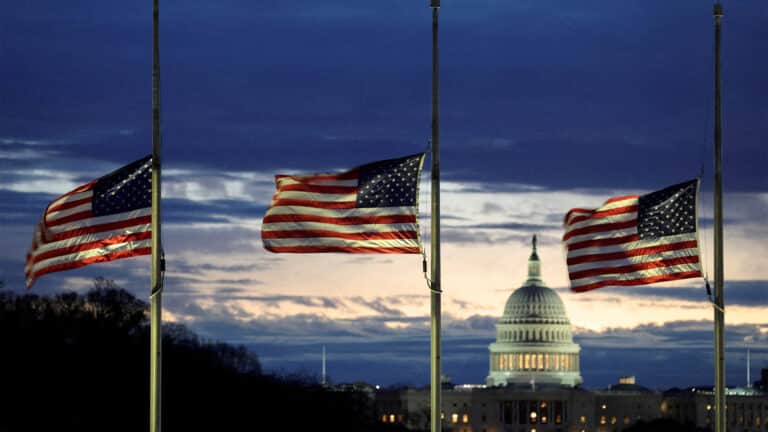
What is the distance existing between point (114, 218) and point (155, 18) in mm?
4502

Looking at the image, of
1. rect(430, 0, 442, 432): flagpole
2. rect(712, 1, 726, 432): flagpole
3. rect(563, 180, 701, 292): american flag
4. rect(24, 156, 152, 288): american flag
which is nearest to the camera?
rect(24, 156, 152, 288): american flag

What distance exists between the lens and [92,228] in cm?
4347

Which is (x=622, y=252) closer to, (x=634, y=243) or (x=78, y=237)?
(x=634, y=243)

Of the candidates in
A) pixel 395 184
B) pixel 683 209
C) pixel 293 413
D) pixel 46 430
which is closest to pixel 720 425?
pixel 683 209

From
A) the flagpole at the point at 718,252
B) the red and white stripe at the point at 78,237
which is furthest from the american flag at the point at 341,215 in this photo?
the flagpole at the point at 718,252

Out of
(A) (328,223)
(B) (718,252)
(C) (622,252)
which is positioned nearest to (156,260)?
(A) (328,223)

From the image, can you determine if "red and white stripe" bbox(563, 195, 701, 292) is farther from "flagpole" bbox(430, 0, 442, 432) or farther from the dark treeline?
the dark treeline

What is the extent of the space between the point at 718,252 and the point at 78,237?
14.1 m

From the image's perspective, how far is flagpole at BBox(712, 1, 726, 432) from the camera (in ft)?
151

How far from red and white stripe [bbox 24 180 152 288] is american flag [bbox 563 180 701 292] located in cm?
967

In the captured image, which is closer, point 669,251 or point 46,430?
point 669,251

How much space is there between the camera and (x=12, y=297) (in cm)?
12312

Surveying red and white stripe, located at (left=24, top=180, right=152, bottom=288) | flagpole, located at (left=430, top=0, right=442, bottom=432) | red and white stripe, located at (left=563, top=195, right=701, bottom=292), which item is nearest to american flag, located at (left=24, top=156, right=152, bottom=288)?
red and white stripe, located at (left=24, top=180, right=152, bottom=288)

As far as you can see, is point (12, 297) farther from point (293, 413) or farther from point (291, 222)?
point (291, 222)
